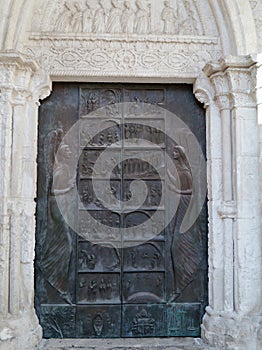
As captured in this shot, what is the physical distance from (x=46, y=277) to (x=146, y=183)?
1.11 meters

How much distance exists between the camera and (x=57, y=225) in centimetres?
315

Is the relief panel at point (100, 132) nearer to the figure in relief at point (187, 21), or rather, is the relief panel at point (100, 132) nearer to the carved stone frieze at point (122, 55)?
the carved stone frieze at point (122, 55)

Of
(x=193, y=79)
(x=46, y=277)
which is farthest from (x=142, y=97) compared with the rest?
(x=46, y=277)

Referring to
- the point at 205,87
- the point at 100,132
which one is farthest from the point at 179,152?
the point at 100,132

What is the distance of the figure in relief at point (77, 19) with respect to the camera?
315cm

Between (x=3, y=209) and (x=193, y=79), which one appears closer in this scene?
(x=3, y=209)

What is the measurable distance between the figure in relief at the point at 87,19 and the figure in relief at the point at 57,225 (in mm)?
871

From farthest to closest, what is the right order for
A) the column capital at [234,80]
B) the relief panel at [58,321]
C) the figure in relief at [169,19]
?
the figure in relief at [169,19] < the relief panel at [58,321] < the column capital at [234,80]

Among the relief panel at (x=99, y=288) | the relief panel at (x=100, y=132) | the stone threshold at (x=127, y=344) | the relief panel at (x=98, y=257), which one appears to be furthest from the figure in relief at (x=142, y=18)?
the stone threshold at (x=127, y=344)

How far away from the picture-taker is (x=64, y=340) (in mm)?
3057

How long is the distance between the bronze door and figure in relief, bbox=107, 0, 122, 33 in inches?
17.5

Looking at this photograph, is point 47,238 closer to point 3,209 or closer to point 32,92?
point 3,209

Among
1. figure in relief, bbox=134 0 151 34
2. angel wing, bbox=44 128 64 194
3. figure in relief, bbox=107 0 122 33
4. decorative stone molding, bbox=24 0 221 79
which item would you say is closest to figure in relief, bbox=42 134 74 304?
angel wing, bbox=44 128 64 194

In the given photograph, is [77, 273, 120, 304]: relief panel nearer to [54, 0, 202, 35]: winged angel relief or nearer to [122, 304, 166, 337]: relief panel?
[122, 304, 166, 337]: relief panel
